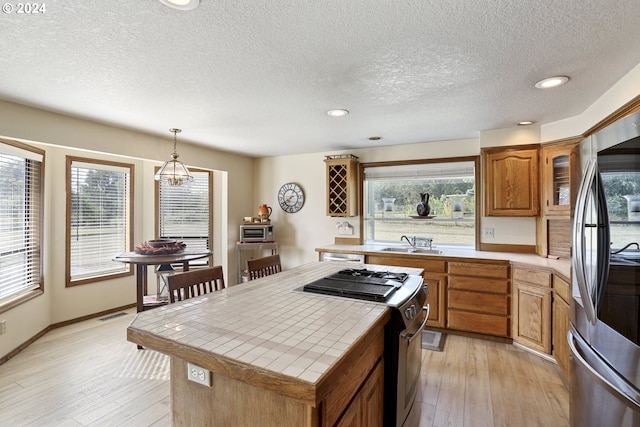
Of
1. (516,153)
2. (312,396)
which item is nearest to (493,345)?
(516,153)

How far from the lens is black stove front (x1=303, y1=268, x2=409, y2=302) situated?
165cm

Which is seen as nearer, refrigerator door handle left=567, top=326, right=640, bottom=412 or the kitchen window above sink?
refrigerator door handle left=567, top=326, right=640, bottom=412

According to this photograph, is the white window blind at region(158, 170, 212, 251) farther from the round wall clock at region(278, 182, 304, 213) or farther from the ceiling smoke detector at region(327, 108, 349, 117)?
the ceiling smoke detector at region(327, 108, 349, 117)

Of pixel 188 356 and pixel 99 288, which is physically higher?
pixel 188 356

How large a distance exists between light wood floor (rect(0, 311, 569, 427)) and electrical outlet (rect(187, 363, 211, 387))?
1235mm

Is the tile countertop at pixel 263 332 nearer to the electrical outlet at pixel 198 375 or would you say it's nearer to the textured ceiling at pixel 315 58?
the electrical outlet at pixel 198 375

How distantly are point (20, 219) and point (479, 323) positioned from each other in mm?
4928

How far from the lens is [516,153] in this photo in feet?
10.9

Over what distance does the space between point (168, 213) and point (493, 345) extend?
181 inches

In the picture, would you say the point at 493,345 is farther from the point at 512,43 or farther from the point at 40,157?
the point at 40,157

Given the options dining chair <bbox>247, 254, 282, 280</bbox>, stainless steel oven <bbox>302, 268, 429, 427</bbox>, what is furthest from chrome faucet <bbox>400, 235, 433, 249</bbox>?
dining chair <bbox>247, 254, 282, 280</bbox>

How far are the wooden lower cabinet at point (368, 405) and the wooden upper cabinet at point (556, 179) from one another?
2.62m

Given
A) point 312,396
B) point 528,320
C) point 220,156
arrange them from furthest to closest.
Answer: point 220,156
point 528,320
point 312,396

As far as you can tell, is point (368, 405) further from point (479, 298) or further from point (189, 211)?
point (189, 211)
